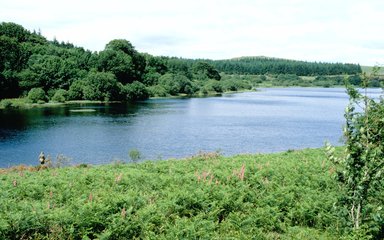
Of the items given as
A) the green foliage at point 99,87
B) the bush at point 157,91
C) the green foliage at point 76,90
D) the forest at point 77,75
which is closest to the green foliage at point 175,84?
the forest at point 77,75

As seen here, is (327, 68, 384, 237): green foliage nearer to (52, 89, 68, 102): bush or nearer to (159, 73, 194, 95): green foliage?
(52, 89, 68, 102): bush

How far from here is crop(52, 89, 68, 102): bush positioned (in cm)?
11719

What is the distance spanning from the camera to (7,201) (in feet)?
39.9

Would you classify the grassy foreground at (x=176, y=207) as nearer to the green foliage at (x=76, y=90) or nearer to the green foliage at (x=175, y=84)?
the green foliage at (x=76, y=90)

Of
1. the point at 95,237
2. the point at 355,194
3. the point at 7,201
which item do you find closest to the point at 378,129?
the point at 355,194

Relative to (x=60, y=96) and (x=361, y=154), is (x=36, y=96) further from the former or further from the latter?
(x=361, y=154)

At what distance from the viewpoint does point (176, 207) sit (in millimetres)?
12727

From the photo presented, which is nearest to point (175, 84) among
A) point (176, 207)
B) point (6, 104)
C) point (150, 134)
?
point (6, 104)

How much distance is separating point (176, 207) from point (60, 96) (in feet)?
369

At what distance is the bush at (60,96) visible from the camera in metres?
117

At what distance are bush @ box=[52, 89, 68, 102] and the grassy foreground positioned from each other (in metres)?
107

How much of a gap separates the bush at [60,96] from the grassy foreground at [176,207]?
4201 inches

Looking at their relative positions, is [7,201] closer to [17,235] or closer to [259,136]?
[17,235]

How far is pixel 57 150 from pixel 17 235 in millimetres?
41120
